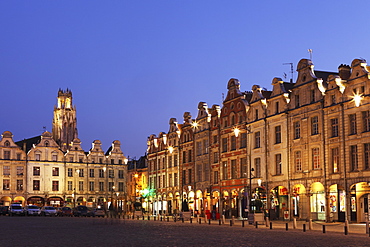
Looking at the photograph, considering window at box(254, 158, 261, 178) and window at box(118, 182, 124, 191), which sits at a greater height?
window at box(254, 158, 261, 178)

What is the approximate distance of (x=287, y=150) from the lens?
165 ft

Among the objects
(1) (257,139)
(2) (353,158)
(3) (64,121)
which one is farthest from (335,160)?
(3) (64,121)

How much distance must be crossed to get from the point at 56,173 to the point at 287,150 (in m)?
57.1

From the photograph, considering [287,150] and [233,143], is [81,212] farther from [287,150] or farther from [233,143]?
[287,150]

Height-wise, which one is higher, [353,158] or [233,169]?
[353,158]

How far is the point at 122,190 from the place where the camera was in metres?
106

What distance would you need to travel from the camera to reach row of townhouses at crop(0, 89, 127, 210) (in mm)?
94562

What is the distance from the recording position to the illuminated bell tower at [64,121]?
146375mm

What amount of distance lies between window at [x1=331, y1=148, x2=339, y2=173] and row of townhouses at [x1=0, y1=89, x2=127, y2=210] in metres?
49.3

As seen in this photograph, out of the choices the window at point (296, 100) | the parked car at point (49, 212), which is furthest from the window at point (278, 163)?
the parked car at point (49, 212)

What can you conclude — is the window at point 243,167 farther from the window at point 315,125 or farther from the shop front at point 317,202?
the window at point 315,125

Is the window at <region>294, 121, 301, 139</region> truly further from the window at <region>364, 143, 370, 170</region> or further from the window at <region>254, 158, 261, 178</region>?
the window at <region>364, 143, 370, 170</region>

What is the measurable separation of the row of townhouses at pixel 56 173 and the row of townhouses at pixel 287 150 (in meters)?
27.2

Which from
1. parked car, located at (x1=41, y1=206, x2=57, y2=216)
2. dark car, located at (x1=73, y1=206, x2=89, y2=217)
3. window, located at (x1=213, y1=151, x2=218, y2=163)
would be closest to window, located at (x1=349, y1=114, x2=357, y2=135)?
window, located at (x1=213, y1=151, x2=218, y2=163)
